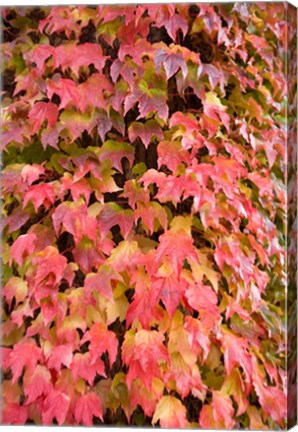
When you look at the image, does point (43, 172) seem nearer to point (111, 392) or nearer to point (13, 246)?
point (13, 246)

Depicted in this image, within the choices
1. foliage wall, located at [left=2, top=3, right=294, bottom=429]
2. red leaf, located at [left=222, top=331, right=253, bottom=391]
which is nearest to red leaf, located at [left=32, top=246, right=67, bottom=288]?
foliage wall, located at [left=2, top=3, right=294, bottom=429]

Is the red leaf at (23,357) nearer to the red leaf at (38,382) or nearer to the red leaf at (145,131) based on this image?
the red leaf at (38,382)

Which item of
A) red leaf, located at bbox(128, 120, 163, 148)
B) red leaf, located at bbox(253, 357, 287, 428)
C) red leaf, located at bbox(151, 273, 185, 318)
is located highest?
red leaf, located at bbox(128, 120, 163, 148)

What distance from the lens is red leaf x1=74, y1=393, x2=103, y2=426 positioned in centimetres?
246

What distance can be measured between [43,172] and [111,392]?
0.64 m

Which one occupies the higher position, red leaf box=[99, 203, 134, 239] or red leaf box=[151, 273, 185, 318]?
red leaf box=[99, 203, 134, 239]

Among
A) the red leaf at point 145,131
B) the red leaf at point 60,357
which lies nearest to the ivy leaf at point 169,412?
the red leaf at point 60,357

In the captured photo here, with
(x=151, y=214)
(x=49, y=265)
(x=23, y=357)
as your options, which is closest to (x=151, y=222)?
(x=151, y=214)

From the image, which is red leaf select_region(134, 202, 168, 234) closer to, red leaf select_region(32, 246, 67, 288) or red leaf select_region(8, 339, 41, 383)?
red leaf select_region(32, 246, 67, 288)

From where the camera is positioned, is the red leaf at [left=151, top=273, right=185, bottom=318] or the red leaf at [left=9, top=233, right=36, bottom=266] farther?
the red leaf at [left=9, top=233, right=36, bottom=266]

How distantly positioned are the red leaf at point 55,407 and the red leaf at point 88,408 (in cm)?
4

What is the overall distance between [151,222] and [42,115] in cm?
44

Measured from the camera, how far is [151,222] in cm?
241

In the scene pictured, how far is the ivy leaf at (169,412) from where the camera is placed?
2.43m
